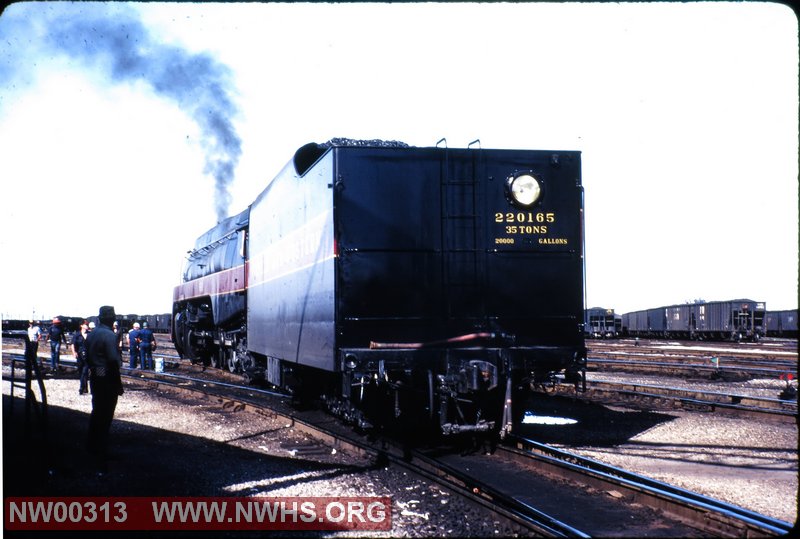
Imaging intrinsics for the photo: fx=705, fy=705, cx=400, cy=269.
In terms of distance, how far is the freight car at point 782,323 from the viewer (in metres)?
52.6

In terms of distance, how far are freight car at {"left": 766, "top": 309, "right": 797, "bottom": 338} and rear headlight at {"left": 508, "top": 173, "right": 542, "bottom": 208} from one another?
1990 inches

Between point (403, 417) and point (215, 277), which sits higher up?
point (215, 277)

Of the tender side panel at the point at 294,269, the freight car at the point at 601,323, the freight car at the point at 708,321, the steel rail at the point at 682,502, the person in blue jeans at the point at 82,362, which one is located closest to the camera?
the steel rail at the point at 682,502

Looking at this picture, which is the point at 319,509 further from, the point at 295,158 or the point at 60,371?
the point at 60,371

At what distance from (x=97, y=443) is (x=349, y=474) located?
281 cm

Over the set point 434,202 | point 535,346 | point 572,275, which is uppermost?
point 434,202

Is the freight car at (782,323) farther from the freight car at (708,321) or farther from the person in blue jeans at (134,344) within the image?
the person in blue jeans at (134,344)

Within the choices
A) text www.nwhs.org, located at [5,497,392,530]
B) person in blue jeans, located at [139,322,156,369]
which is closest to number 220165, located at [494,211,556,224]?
text www.nwhs.org, located at [5,497,392,530]

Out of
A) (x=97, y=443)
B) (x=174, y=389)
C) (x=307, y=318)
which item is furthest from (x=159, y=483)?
(x=174, y=389)

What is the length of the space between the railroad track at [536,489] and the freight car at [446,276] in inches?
16.9

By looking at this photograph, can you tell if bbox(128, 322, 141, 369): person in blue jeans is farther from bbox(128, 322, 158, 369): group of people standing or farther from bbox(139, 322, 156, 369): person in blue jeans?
bbox(139, 322, 156, 369): person in blue jeans

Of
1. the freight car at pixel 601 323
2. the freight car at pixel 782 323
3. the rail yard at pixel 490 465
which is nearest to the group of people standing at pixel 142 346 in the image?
the rail yard at pixel 490 465

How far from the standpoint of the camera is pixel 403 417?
10.3 m

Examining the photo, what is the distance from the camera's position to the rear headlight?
8.27m
